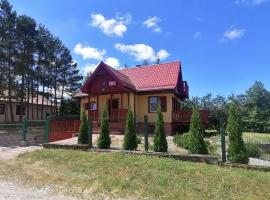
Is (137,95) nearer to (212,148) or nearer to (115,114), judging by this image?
(115,114)

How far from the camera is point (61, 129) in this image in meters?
18.6

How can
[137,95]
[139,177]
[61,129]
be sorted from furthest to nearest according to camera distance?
[137,95] → [61,129] → [139,177]

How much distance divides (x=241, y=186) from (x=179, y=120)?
1585 centimetres

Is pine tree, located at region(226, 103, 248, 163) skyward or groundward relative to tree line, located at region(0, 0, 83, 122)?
groundward

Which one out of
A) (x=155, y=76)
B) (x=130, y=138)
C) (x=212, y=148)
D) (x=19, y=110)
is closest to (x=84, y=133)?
(x=130, y=138)

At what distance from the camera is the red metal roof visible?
949 inches

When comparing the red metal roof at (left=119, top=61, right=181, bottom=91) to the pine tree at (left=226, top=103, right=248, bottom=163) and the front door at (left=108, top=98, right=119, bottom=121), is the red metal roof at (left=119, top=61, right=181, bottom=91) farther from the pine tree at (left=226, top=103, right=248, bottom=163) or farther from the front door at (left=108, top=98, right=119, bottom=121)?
the pine tree at (left=226, top=103, right=248, bottom=163)

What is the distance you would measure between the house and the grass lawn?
1110 centimetres

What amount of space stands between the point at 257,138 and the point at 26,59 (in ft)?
97.9

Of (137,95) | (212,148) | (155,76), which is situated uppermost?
(155,76)

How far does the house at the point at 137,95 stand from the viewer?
23.2 meters

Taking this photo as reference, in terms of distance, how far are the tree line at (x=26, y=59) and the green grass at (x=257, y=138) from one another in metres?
27.8

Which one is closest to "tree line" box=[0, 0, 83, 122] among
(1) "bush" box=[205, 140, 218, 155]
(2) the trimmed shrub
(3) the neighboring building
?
(3) the neighboring building

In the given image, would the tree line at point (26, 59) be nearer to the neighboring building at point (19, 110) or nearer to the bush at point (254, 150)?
the neighboring building at point (19, 110)
